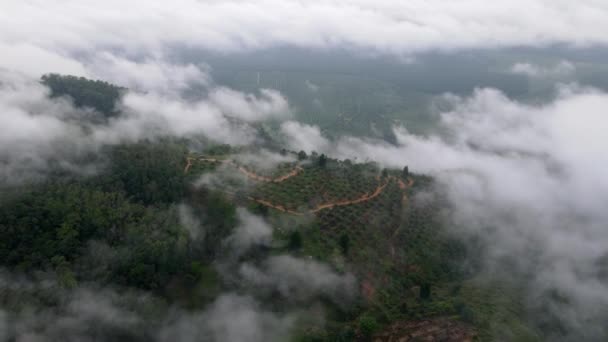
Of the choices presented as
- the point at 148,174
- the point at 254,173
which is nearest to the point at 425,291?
the point at 254,173

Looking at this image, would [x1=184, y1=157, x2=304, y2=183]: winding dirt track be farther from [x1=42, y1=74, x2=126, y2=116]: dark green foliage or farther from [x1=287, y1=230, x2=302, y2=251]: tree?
[x1=42, y1=74, x2=126, y2=116]: dark green foliage

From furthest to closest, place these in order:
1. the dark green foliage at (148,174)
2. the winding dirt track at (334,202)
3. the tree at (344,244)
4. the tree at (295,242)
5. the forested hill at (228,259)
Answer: the dark green foliage at (148,174), the winding dirt track at (334,202), the tree at (344,244), the tree at (295,242), the forested hill at (228,259)

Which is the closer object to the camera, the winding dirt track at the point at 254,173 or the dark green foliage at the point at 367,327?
the dark green foliage at the point at 367,327

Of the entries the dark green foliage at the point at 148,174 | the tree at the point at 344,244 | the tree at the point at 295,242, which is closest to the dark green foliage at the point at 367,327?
the tree at the point at 344,244

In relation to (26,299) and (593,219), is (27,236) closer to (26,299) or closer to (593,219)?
(26,299)

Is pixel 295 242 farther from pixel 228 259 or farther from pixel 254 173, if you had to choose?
pixel 254 173

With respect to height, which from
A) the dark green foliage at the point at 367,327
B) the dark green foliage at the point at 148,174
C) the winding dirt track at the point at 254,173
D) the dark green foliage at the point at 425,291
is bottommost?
the dark green foliage at the point at 367,327

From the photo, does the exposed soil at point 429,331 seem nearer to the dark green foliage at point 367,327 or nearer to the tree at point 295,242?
the dark green foliage at point 367,327

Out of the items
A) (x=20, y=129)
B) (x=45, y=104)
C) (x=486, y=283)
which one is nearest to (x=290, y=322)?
(x=486, y=283)

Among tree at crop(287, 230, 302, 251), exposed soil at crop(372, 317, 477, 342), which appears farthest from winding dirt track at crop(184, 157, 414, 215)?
exposed soil at crop(372, 317, 477, 342)
